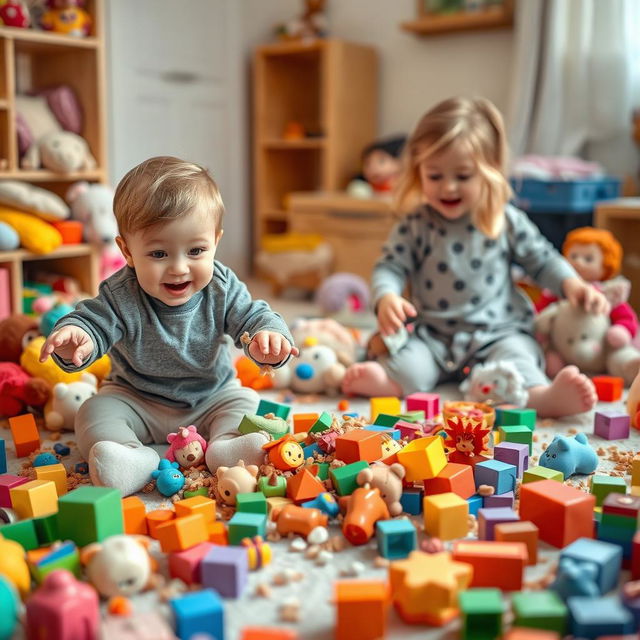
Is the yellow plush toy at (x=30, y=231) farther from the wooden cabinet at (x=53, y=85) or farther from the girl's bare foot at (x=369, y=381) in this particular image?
the girl's bare foot at (x=369, y=381)

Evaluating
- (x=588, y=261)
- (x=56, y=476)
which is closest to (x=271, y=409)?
(x=56, y=476)

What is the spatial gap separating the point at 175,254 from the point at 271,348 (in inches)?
7.3

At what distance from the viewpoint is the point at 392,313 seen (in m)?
1.47

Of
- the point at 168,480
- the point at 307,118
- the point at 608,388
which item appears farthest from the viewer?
the point at 307,118

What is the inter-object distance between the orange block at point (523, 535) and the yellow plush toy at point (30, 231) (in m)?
1.63

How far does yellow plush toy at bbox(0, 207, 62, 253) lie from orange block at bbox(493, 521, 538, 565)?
64.1 inches

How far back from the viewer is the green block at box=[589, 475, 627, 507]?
95 cm

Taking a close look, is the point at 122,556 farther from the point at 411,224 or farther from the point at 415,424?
the point at 411,224

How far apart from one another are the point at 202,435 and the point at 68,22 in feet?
5.07

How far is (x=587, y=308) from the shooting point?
1544mm

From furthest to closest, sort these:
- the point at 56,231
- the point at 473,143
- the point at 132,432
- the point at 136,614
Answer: the point at 56,231 → the point at 473,143 → the point at 132,432 → the point at 136,614

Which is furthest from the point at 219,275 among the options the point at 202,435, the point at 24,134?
the point at 24,134

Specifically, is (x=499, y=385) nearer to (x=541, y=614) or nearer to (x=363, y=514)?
(x=363, y=514)

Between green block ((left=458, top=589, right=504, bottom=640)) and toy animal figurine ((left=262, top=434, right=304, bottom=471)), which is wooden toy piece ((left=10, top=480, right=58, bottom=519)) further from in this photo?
green block ((left=458, top=589, right=504, bottom=640))
